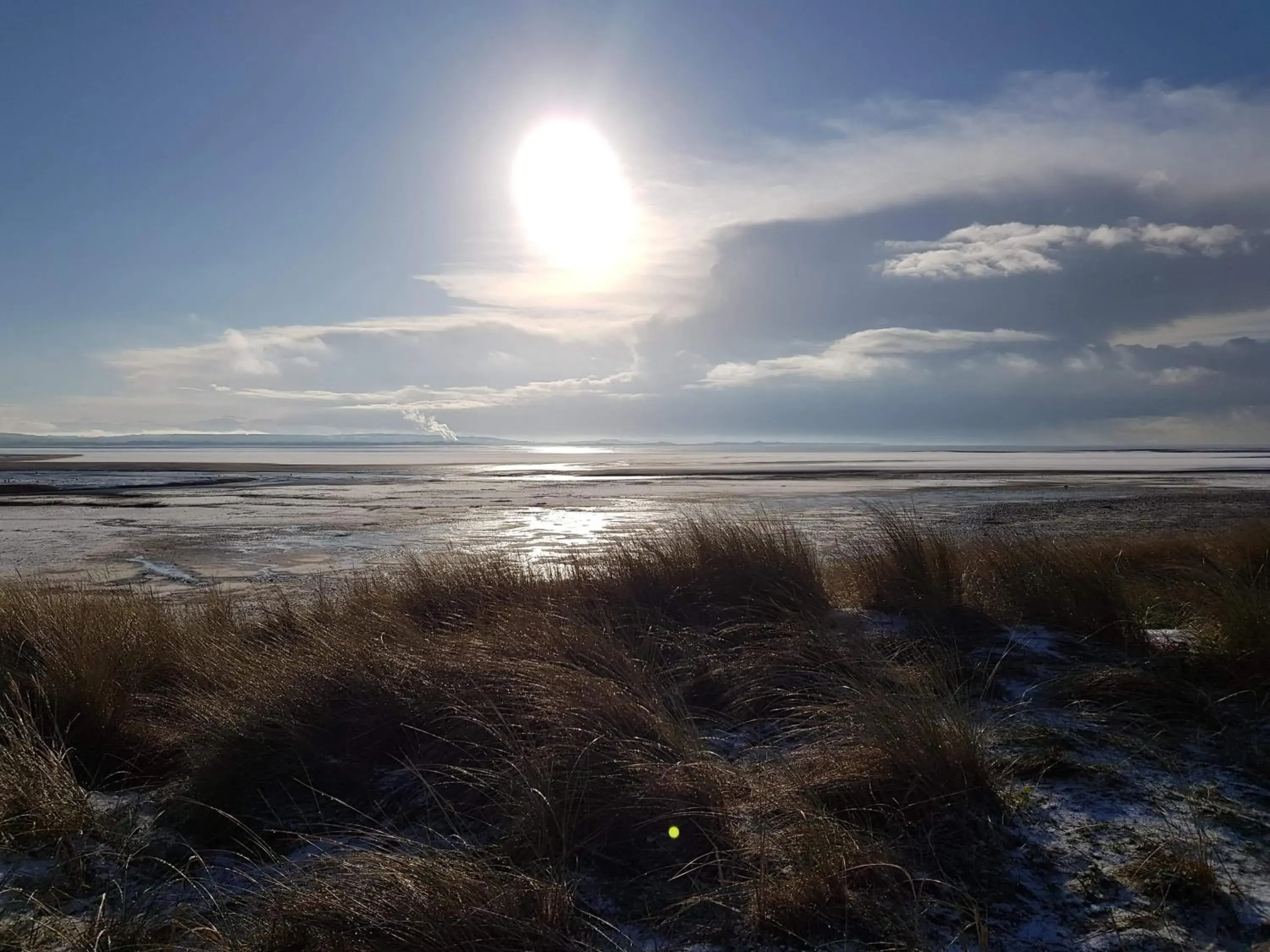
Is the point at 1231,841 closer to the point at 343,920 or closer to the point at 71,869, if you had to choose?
the point at 343,920

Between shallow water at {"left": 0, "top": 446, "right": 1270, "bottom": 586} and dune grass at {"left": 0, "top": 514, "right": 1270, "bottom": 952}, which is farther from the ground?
dune grass at {"left": 0, "top": 514, "right": 1270, "bottom": 952}

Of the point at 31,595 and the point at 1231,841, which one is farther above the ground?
the point at 31,595

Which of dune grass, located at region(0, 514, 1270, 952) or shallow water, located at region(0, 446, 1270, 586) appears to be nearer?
dune grass, located at region(0, 514, 1270, 952)

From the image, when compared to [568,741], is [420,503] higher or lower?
lower

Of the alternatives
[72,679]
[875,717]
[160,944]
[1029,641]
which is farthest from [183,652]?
[1029,641]

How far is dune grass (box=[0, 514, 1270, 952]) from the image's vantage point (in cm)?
307

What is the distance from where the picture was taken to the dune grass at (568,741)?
10.1 ft

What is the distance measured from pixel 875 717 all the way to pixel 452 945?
7.00 ft

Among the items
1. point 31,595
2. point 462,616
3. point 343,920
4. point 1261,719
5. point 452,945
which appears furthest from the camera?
point 31,595

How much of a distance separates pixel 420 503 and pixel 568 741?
24.6 metres

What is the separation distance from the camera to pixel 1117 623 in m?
5.89

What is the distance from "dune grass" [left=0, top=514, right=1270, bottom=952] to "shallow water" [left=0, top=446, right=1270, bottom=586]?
323 centimetres

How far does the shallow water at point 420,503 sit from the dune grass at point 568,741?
3228mm

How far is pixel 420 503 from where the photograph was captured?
27.7 metres
